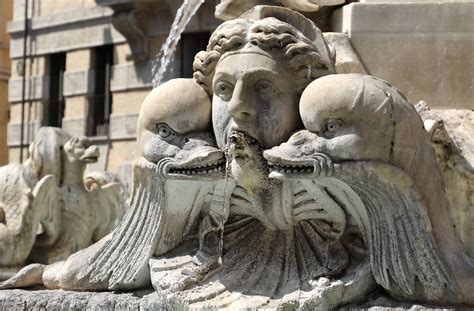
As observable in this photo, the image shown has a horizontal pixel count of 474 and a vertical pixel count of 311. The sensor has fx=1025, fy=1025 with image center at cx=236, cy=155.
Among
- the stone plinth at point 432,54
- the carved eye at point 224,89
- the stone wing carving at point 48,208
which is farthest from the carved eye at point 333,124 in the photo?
the stone wing carving at point 48,208

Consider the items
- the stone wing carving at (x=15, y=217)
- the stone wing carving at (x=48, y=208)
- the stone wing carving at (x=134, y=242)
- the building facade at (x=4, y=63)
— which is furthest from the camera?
the building facade at (x=4, y=63)

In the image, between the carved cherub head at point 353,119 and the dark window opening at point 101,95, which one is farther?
the dark window opening at point 101,95

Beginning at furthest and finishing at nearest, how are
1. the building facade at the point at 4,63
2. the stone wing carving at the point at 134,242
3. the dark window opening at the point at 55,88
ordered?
the building facade at the point at 4,63
the dark window opening at the point at 55,88
the stone wing carving at the point at 134,242

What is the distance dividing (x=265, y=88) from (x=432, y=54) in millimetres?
1247

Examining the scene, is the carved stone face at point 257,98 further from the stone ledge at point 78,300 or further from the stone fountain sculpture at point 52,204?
the stone fountain sculpture at point 52,204

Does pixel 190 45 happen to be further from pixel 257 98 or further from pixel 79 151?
pixel 257 98

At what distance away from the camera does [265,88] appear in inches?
140

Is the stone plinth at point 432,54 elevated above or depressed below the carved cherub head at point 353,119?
above

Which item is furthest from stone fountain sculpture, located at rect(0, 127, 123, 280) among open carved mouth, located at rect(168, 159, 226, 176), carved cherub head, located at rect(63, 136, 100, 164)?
open carved mouth, located at rect(168, 159, 226, 176)

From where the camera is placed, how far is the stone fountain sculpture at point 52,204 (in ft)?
21.6

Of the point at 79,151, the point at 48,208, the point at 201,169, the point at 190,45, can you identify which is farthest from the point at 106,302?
the point at 190,45

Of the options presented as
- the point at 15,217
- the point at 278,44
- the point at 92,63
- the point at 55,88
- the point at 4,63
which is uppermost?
the point at 4,63

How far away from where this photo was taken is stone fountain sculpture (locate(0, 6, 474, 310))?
336 cm

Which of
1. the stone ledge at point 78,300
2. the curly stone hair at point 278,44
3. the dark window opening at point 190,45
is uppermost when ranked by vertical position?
the dark window opening at point 190,45
